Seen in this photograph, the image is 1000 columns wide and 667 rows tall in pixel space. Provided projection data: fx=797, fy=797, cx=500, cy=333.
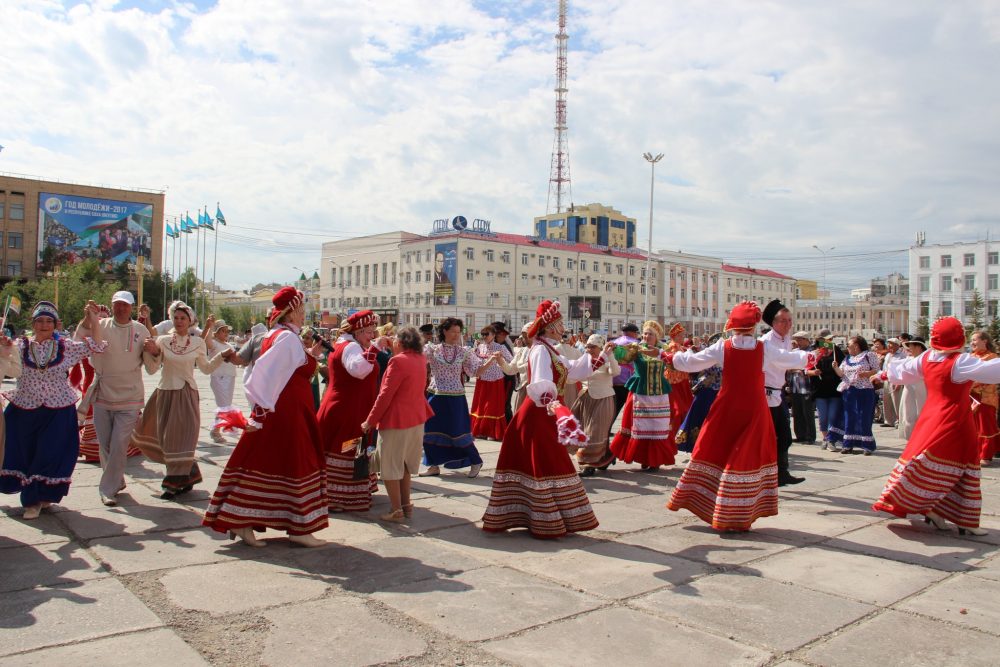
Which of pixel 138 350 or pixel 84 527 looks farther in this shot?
pixel 138 350

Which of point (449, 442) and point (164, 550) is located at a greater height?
point (449, 442)

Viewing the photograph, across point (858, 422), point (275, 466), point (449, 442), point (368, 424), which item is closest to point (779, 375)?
point (449, 442)

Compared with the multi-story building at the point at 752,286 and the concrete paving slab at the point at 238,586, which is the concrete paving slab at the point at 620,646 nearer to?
the concrete paving slab at the point at 238,586

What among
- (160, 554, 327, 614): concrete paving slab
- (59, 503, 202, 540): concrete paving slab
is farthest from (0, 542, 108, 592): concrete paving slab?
(160, 554, 327, 614): concrete paving slab

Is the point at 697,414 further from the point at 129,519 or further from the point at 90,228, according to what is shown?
the point at 90,228

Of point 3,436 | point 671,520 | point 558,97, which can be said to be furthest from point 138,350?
point 558,97

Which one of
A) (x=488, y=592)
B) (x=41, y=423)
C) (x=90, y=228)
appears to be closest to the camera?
(x=488, y=592)

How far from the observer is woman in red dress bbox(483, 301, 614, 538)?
A: 5.96 meters

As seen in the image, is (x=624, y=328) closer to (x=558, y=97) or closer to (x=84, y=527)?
(x=84, y=527)

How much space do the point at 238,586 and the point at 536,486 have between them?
2.25 m

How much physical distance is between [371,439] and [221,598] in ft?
7.87

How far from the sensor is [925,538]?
625cm

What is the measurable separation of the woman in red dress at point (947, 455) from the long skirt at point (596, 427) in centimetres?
323

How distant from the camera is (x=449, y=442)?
8.96 metres
